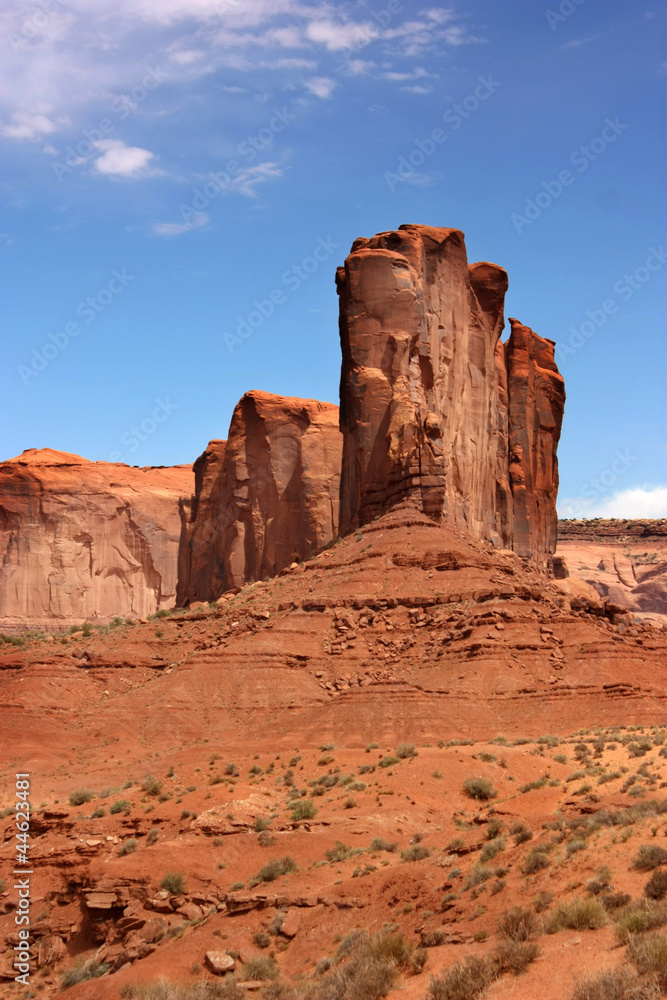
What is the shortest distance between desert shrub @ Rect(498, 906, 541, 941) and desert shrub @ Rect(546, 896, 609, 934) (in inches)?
8.3

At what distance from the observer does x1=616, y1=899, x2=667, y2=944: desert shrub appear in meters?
13.1

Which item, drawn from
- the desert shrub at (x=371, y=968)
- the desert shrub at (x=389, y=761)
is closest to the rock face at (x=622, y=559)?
the desert shrub at (x=389, y=761)

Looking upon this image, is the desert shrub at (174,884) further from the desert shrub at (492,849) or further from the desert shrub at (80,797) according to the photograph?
the desert shrub at (80,797)

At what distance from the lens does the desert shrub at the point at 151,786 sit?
98.9ft

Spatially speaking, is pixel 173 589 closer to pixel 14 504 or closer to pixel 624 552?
pixel 14 504

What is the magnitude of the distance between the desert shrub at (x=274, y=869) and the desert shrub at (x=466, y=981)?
29.4 ft

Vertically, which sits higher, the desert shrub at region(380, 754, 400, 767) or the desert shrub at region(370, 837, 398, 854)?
the desert shrub at region(380, 754, 400, 767)

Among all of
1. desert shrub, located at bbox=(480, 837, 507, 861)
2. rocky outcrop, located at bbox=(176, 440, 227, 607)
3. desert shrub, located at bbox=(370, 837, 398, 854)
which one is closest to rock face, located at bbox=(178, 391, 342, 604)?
rocky outcrop, located at bbox=(176, 440, 227, 607)

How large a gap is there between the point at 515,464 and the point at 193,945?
52.0 meters

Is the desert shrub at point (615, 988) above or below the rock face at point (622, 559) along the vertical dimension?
below

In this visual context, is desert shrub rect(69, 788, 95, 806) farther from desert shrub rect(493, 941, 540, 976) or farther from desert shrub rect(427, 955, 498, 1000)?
desert shrub rect(493, 941, 540, 976)

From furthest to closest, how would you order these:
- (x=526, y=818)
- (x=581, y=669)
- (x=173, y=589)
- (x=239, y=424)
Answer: (x=173, y=589) < (x=239, y=424) < (x=581, y=669) < (x=526, y=818)

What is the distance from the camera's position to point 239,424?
7488 cm

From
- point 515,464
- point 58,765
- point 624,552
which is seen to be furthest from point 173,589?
point 58,765
